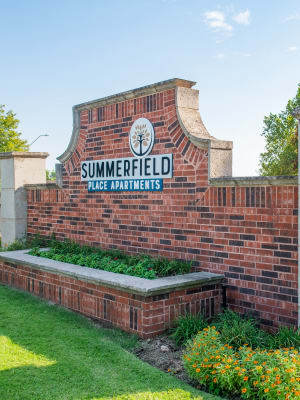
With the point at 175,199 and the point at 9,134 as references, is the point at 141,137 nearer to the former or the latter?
the point at 175,199

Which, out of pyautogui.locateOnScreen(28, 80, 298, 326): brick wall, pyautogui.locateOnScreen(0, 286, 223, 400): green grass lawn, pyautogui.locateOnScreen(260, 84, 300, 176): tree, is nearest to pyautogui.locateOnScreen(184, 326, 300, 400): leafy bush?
pyautogui.locateOnScreen(0, 286, 223, 400): green grass lawn

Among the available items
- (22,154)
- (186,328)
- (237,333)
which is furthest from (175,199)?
(22,154)

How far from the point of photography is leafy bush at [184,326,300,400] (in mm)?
4023

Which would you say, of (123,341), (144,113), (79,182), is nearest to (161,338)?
(123,341)

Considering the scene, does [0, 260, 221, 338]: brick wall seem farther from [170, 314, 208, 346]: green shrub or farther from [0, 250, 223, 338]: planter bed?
[170, 314, 208, 346]: green shrub

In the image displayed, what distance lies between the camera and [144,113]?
784 cm

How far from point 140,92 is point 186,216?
7.30 ft

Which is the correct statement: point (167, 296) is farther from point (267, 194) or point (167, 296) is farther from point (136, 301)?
point (267, 194)

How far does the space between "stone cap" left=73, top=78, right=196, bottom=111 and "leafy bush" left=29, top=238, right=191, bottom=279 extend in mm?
2589

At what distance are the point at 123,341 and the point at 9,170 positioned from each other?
21.3 feet

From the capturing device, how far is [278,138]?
91.2 feet

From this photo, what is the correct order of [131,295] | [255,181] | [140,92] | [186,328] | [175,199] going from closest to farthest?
[186,328]
[131,295]
[255,181]
[175,199]
[140,92]

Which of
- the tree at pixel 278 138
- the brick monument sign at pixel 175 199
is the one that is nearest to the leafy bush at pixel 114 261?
the brick monument sign at pixel 175 199

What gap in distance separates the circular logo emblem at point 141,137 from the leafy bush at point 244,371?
3.72m
